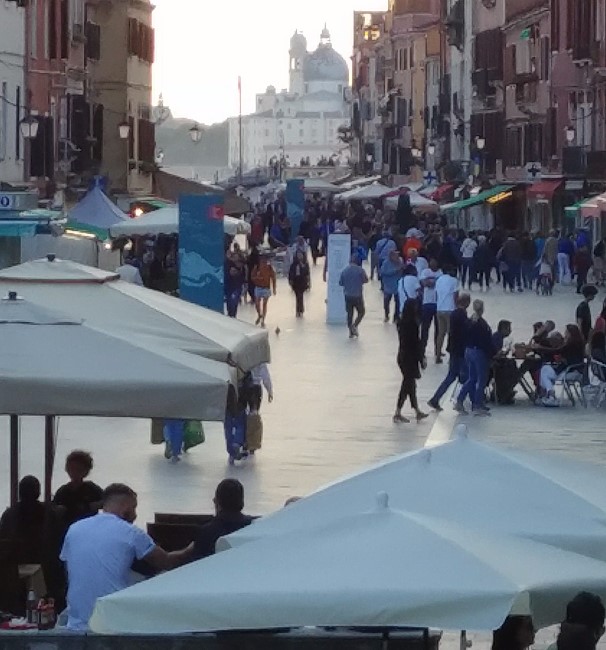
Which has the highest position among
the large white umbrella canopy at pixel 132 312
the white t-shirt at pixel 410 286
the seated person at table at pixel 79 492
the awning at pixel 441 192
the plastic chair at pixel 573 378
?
the large white umbrella canopy at pixel 132 312

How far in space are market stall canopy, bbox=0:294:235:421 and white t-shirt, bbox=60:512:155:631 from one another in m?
0.78

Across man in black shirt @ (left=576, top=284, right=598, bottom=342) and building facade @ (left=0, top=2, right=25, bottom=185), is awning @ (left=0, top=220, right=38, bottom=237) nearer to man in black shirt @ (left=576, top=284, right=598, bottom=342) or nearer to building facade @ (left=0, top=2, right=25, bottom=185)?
building facade @ (left=0, top=2, right=25, bottom=185)

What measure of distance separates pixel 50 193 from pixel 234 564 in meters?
44.5

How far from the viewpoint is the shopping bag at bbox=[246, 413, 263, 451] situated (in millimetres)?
20562

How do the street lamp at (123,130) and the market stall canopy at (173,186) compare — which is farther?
the market stall canopy at (173,186)

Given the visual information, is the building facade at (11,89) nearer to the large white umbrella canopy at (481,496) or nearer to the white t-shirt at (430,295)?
the white t-shirt at (430,295)

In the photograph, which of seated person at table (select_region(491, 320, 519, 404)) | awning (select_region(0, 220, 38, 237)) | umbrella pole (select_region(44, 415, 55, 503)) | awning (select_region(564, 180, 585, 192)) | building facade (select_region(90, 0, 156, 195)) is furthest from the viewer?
building facade (select_region(90, 0, 156, 195))

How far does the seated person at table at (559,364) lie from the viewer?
2590 cm

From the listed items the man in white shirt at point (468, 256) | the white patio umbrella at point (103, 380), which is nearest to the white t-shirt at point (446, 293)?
the white patio umbrella at point (103, 380)

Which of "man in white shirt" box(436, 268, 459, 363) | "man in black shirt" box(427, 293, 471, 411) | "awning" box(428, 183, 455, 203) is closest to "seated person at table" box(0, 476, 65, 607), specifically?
"man in black shirt" box(427, 293, 471, 411)

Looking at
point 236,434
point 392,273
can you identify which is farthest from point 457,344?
point 392,273

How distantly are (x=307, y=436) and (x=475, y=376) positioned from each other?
2.90 metres

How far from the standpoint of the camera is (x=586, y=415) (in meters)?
25.3

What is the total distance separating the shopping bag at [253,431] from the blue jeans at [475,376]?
4694 millimetres
